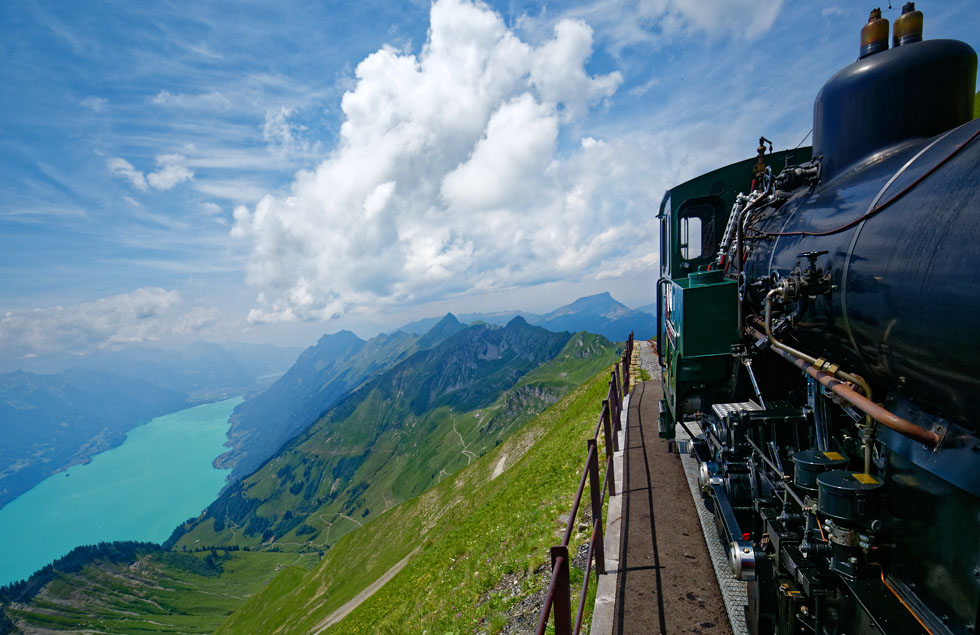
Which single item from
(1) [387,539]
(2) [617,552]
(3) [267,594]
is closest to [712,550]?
(2) [617,552]

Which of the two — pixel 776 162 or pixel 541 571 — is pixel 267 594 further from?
pixel 776 162

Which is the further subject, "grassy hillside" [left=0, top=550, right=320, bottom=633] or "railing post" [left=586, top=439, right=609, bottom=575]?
"grassy hillside" [left=0, top=550, right=320, bottom=633]

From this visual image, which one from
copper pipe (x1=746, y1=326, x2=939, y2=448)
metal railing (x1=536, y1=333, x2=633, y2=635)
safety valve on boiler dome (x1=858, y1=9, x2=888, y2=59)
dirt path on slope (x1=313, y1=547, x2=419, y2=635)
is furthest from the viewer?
dirt path on slope (x1=313, y1=547, x2=419, y2=635)

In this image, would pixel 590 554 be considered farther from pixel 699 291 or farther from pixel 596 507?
pixel 699 291

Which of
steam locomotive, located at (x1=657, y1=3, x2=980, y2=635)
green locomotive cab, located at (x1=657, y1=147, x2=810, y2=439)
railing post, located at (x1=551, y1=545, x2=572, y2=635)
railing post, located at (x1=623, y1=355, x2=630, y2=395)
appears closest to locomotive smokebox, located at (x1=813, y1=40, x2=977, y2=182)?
steam locomotive, located at (x1=657, y1=3, x2=980, y2=635)

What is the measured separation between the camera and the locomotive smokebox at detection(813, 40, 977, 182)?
4.70m

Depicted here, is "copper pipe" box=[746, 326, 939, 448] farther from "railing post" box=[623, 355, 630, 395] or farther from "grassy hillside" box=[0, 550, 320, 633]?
"grassy hillside" box=[0, 550, 320, 633]

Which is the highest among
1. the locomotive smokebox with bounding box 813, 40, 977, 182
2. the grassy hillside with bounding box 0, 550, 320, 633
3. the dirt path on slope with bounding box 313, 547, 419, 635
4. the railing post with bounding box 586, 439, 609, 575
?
the locomotive smokebox with bounding box 813, 40, 977, 182

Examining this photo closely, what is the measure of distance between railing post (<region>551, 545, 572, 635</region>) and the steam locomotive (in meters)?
2.22

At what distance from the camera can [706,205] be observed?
31.1ft

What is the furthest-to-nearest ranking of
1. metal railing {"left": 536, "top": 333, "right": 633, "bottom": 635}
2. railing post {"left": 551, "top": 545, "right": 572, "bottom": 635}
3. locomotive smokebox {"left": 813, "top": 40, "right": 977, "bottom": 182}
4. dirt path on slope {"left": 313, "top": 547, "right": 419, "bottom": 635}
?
dirt path on slope {"left": 313, "top": 547, "right": 419, "bottom": 635}, locomotive smokebox {"left": 813, "top": 40, "right": 977, "bottom": 182}, railing post {"left": 551, "top": 545, "right": 572, "bottom": 635}, metal railing {"left": 536, "top": 333, "right": 633, "bottom": 635}

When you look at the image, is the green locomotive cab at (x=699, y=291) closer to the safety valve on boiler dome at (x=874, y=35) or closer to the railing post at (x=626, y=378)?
the safety valve on boiler dome at (x=874, y=35)

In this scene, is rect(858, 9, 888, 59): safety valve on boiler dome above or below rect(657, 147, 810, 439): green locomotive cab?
above

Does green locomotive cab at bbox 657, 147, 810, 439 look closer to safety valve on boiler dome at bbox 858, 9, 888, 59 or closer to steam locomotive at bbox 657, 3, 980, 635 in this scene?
steam locomotive at bbox 657, 3, 980, 635
